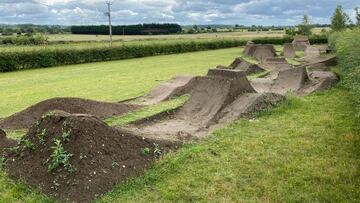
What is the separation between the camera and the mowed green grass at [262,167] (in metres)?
6.73

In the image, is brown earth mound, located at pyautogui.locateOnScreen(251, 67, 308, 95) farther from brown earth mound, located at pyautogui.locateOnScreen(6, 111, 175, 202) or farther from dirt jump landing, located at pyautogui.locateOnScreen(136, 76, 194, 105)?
brown earth mound, located at pyautogui.locateOnScreen(6, 111, 175, 202)

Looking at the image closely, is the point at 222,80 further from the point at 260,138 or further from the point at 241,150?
the point at 241,150

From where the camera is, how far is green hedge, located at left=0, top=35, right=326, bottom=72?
35.9 m

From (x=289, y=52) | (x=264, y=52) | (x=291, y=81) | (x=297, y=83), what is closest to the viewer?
(x=297, y=83)

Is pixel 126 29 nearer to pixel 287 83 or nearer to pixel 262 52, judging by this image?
pixel 262 52

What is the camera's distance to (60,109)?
490 inches

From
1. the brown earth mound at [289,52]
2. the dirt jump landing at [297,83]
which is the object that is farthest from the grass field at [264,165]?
the brown earth mound at [289,52]

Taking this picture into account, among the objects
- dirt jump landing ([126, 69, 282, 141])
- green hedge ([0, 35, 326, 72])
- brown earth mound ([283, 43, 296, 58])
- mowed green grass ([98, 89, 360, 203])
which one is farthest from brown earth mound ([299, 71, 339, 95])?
green hedge ([0, 35, 326, 72])

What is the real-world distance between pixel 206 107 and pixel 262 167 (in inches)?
204

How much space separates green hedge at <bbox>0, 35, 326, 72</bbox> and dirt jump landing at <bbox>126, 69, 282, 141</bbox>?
26063mm

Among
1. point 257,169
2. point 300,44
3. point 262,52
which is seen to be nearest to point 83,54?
point 262,52

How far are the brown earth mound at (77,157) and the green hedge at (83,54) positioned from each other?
96.8ft

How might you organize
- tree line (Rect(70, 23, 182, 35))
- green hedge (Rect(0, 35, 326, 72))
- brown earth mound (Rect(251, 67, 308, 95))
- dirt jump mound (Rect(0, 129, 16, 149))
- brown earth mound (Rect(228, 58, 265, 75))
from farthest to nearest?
tree line (Rect(70, 23, 182, 35)) < green hedge (Rect(0, 35, 326, 72)) < brown earth mound (Rect(228, 58, 265, 75)) < brown earth mound (Rect(251, 67, 308, 95)) < dirt jump mound (Rect(0, 129, 16, 149))

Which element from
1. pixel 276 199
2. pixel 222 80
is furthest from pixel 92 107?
pixel 276 199
